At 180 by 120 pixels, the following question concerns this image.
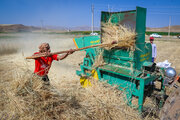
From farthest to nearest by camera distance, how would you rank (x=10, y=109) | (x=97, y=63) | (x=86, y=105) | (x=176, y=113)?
(x=97, y=63)
(x=86, y=105)
(x=10, y=109)
(x=176, y=113)

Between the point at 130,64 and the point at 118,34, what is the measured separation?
78 cm

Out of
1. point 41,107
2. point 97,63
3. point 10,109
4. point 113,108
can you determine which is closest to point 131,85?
point 113,108

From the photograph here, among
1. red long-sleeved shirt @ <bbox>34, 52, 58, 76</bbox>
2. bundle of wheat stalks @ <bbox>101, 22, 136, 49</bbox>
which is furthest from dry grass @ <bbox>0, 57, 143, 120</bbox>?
bundle of wheat stalks @ <bbox>101, 22, 136, 49</bbox>

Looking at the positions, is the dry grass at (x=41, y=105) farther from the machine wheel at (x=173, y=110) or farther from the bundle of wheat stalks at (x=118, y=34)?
the bundle of wheat stalks at (x=118, y=34)

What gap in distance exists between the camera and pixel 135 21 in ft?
9.44

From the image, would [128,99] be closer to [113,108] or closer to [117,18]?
[113,108]

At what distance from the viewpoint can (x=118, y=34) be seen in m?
3.18

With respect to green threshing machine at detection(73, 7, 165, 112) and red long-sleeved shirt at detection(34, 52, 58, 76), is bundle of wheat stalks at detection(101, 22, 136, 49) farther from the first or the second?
red long-sleeved shirt at detection(34, 52, 58, 76)

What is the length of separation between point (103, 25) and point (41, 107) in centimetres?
249

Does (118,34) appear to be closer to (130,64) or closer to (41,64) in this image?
(130,64)

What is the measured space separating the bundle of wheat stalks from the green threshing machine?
11 centimetres

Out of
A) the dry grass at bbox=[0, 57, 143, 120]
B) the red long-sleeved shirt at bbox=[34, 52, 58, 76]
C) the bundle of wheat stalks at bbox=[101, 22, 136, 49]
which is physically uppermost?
the bundle of wheat stalks at bbox=[101, 22, 136, 49]

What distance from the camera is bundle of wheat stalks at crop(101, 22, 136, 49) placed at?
2914 mm

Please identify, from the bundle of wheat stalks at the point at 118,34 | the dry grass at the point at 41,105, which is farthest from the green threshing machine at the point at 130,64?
the dry grass at the point at 41,105
